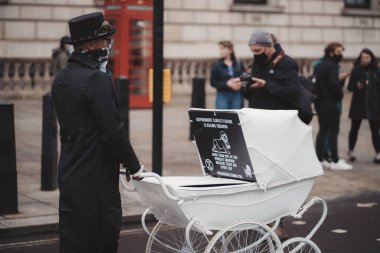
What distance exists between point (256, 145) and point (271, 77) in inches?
80.9

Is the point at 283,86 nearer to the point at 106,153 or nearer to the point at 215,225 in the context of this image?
the point at 215,225

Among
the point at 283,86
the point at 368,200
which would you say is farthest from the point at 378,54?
the point at 283,86

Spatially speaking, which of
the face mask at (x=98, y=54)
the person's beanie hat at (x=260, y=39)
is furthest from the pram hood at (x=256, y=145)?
the person's beanie hat at (x=260, y=39)

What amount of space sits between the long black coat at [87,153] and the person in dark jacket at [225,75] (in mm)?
7905

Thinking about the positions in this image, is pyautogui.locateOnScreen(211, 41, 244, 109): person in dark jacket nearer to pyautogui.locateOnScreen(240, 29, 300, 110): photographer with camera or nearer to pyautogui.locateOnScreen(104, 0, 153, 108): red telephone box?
pyautogui.locateOnScreen(240, 29, 300, 110): photographer with camera

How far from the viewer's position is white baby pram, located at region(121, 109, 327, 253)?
17.2 ft

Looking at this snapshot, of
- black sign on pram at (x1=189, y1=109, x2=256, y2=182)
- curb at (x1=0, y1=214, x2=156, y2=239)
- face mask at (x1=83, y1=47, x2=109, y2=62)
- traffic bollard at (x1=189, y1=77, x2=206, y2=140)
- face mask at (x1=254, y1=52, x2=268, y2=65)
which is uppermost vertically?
face mask at (x1=83, y1=47, x2=109, y2=62)

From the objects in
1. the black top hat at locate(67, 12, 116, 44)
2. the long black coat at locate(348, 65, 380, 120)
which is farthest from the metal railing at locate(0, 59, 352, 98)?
the black top hat at locate(67, 12, 116, 44)

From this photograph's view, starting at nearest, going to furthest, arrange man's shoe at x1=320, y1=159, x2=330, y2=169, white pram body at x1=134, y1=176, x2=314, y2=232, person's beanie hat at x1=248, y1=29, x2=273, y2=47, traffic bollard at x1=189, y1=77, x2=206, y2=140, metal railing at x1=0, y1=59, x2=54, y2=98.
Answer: white pram body at x1=134, y1=176, x2=314, y2=232 < person's beanie hat at x1=248, y1=29, x2=273, y2=47 < man's shoe at x1=320, y1=159, x2=330, y2=169 < traffic bollard at x1=189, y1=77, x2=206, y2=140 < metal railing at x1=0, y1=59, x2=54, y2=98

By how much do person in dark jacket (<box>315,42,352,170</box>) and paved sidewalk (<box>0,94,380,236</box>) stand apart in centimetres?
41

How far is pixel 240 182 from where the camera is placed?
5.66 metres

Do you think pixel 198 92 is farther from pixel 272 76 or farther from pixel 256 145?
pixel 256 145

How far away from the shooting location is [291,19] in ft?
87.4

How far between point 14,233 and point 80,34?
3438 millimetres
